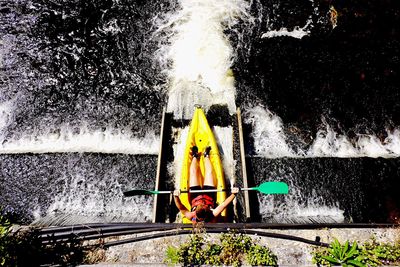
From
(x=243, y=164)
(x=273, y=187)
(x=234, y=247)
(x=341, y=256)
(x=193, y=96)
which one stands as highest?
(x=193, y=96)

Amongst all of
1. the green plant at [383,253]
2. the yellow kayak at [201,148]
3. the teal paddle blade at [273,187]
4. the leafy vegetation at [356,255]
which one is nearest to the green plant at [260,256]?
the leafy vegetation at [356,255]

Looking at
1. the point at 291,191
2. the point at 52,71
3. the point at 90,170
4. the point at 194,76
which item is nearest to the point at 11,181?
the point at 90,170

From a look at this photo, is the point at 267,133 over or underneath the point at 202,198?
over

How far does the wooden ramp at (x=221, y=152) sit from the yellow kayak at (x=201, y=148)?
1.24 feet

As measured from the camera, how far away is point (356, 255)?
445 cm

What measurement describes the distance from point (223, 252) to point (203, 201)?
1109 millimetres

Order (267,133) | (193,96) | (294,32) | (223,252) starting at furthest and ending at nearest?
1. (294,32)
2. (193,96)
3. (267,133)
4. (223,252)

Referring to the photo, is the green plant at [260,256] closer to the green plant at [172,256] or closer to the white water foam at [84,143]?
the green plant at [172,256]

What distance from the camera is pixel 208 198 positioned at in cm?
543

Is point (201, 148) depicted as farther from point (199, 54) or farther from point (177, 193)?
point (199, 54)

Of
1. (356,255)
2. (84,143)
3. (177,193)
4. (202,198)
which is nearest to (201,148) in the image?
(202,198)

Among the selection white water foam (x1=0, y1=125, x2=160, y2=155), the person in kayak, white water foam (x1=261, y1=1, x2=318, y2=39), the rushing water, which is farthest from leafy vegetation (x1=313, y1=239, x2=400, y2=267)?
white water foam (x1=261, y1=1, x2=318, y2=39)

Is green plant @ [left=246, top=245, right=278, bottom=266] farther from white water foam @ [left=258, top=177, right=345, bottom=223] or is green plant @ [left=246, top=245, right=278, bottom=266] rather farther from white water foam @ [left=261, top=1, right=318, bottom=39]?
white water foam @ [left=261, top=1, right=318, bottom=39]

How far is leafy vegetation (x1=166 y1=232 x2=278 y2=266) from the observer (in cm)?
436
